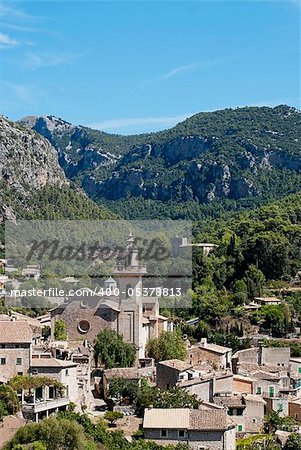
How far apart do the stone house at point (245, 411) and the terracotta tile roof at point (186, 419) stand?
241cm

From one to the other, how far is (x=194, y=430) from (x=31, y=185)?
74.6 m

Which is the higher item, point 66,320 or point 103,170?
point 103,170

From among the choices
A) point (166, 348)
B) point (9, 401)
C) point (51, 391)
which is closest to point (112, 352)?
point (166, 348)

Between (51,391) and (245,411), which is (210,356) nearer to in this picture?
(245,411)

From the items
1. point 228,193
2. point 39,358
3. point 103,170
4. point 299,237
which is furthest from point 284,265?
point 103,170

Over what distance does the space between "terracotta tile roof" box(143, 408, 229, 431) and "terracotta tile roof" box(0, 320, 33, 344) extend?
509 cm

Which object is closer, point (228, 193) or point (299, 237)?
point (299, 237)

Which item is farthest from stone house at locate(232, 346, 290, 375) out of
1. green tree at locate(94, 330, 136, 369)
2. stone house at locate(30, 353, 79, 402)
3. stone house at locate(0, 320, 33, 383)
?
stone house at locate(0, 320, 33, 383)

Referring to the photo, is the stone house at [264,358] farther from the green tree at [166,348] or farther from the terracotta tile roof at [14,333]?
the terracotta tile roof at [14,333]

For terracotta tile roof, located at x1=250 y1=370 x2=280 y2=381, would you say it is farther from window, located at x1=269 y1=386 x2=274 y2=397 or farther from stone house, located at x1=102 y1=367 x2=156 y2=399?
stone house, located at x1=102 y1=367 x2=156 y2=399

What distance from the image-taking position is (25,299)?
58.7 m

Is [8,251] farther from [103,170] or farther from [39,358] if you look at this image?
[103,170]

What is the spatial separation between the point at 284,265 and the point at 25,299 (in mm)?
22073

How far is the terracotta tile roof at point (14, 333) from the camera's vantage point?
28125 mm
